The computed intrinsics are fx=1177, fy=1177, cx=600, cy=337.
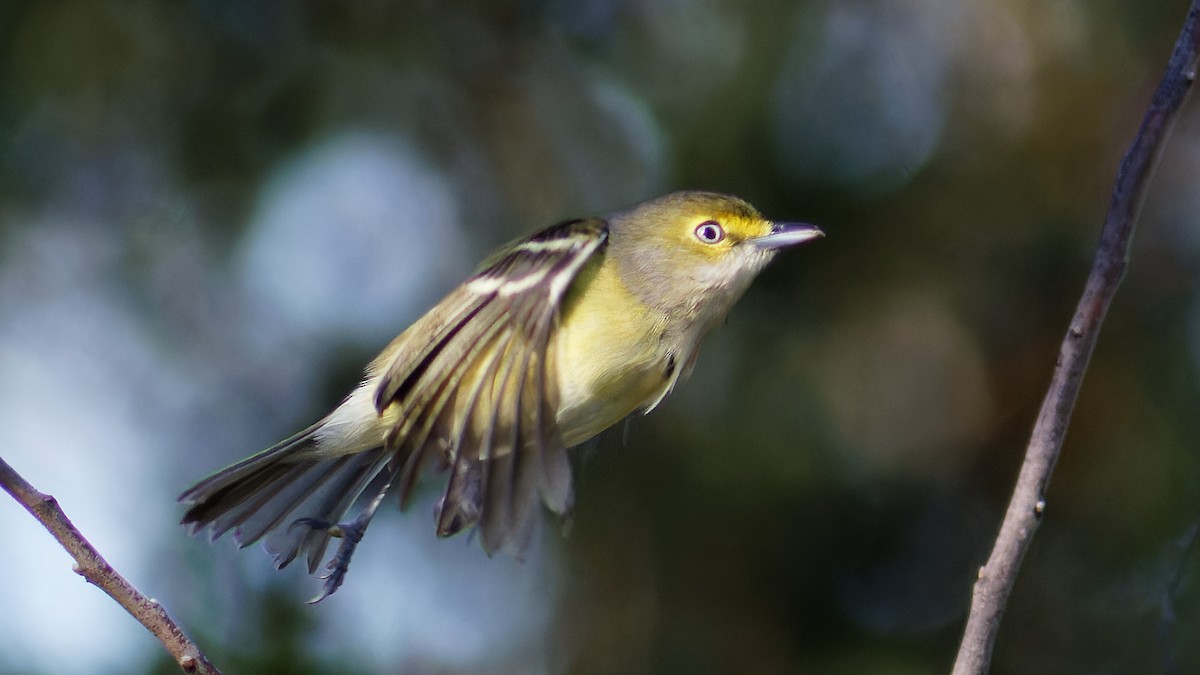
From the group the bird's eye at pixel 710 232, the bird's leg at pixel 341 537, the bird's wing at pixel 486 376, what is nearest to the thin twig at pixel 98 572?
the bird's wing at pixel 486 376

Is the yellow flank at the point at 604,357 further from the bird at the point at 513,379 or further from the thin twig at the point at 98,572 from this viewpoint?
the thin twig at the point at 98,572

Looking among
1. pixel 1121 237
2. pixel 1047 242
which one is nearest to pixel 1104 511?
pixel 1047 242

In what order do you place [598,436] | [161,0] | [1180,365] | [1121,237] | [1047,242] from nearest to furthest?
[1121,237] < [598,436] < [1180,365] < [1047,242] < [161,0]

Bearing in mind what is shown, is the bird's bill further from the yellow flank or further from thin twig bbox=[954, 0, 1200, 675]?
thin twig bbox=[954, 0, 1200, 675]

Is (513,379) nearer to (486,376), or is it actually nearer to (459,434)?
(486,376)

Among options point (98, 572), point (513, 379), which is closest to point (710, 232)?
point (513, 379)

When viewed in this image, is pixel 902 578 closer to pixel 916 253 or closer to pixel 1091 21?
pixel 916 253
